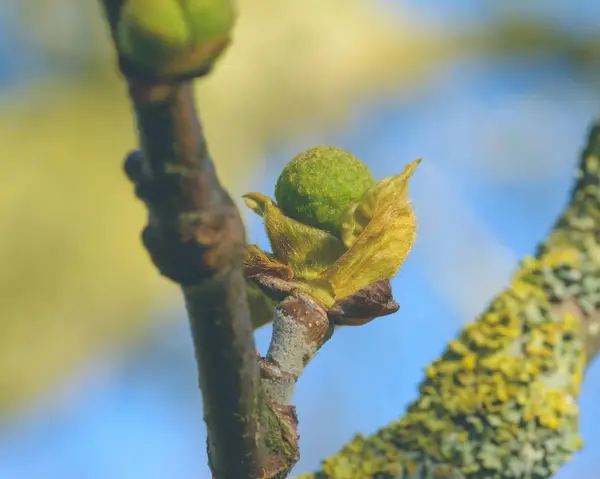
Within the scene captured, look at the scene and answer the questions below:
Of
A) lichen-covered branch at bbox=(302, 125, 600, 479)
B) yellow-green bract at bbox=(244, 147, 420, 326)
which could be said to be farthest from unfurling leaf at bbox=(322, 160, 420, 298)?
lichen-covered branch at bbox=(302, 125, 600, 479)

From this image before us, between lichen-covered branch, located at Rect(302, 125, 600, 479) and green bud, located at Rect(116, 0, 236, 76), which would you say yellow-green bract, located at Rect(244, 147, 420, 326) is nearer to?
green bud, located at Rect(116, 0, 236, 76)

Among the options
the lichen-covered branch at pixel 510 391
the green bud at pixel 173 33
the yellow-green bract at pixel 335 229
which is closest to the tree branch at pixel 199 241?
the green bud at pixel 173 33

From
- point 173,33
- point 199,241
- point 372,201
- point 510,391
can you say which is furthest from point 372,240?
point 510,391

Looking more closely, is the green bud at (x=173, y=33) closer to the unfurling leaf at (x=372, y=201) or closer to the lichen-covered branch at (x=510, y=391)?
the unfurling leaf at (x=372, y=201)

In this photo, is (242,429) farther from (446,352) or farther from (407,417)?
(446,352)

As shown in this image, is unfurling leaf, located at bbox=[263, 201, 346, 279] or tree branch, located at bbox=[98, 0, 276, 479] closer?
tree branch, located at bbox=[98, 0, 276, 479]

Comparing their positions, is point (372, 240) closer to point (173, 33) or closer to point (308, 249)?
point (308, 249)

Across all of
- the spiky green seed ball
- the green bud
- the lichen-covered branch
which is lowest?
the green bud
